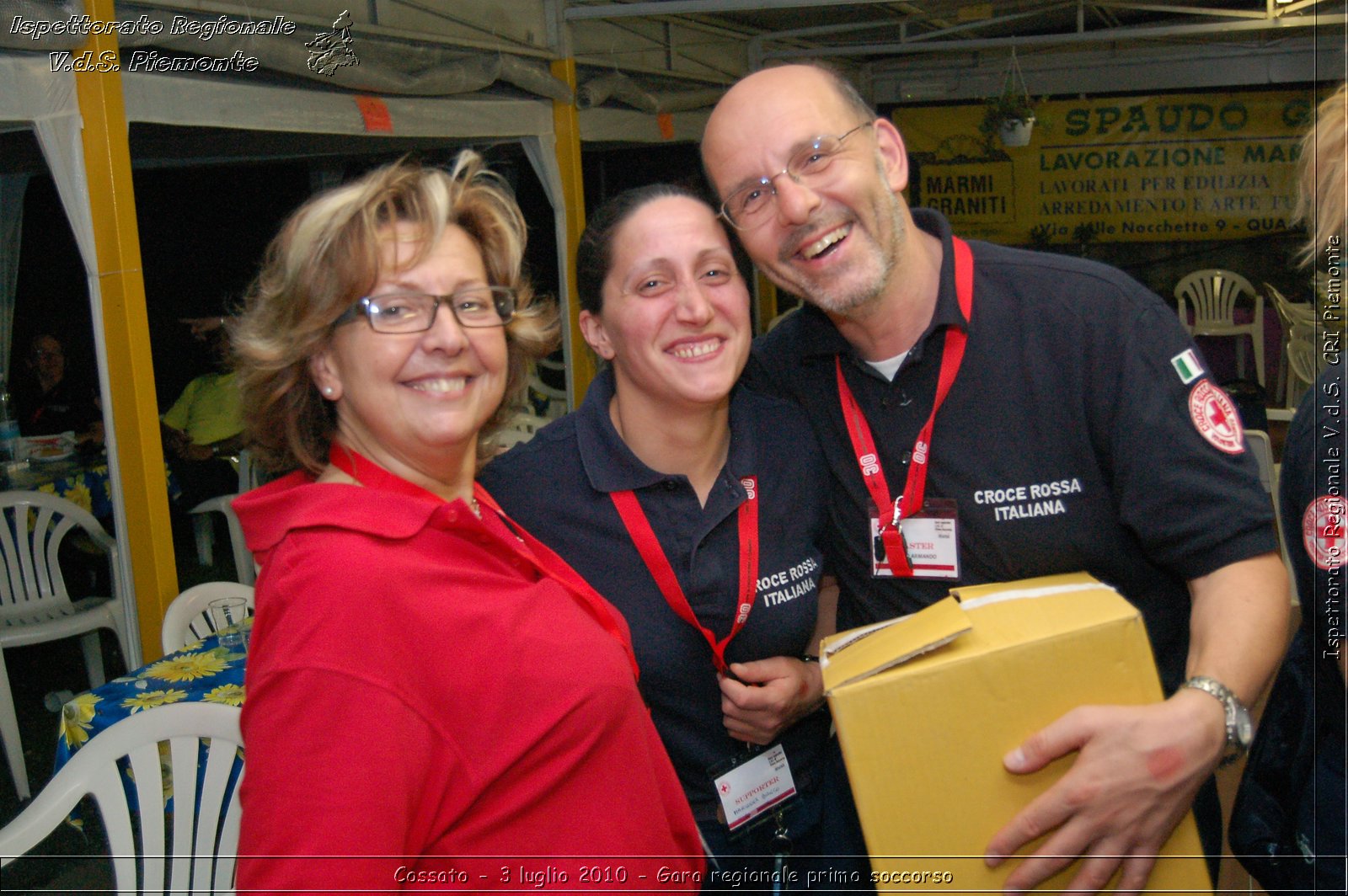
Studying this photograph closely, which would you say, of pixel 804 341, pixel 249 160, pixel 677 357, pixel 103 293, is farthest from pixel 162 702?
A: pixel 249 160

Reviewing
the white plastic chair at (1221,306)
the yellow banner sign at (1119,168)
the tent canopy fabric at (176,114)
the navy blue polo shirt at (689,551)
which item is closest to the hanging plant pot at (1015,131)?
the yellow banner sign at (1119,168)

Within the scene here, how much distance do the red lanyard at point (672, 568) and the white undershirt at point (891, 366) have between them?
1.13 feet

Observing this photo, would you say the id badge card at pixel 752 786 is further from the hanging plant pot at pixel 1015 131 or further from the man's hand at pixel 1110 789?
the hanging plant pot at pixel 1015 131

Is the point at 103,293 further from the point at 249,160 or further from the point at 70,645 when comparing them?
the point at 249,160

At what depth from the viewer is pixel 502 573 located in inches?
53.3

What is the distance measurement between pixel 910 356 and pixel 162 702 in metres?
2.17

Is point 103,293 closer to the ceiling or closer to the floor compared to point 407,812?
closer to the ceiling

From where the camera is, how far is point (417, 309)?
1364mm

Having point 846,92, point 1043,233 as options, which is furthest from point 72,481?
point 1043,233

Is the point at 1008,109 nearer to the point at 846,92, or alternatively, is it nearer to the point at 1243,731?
the point at 846,92

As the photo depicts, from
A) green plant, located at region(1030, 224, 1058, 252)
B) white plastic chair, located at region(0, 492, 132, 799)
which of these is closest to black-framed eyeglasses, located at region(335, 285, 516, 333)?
white plastic chair, located at region(0, 492, 132, 799)

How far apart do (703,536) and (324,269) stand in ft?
2.46

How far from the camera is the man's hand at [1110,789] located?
1178 mm

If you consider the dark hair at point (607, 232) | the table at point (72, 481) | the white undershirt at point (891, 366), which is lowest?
the table at point (72, 481)
